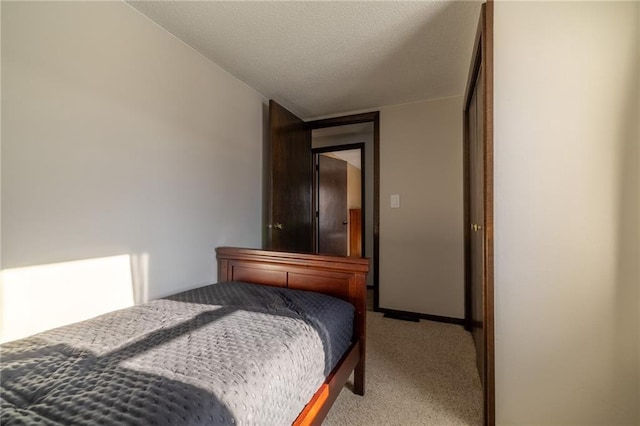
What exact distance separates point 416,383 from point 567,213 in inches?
49.2

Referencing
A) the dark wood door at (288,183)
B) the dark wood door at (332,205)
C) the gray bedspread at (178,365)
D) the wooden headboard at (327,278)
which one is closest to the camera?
the gray bedspread at (178,365)

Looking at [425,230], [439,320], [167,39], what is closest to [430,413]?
[439,320]

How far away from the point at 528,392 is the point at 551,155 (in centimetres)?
107

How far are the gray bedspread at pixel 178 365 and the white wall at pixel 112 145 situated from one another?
40 cm

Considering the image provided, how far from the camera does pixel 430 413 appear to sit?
4.51 feet

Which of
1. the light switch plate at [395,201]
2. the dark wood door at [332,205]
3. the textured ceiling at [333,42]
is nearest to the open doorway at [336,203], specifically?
the dark wood door at [332,205]

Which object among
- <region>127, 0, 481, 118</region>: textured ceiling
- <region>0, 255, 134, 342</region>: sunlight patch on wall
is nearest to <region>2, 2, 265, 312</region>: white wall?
<region>0, 255, 134, 342</region>: sunlight patch on wall

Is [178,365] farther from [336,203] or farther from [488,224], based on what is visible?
[336,203]

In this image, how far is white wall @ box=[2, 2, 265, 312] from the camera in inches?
42.0

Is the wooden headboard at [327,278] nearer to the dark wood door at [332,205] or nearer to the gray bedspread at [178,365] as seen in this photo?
the gray bedspread at [178,365]

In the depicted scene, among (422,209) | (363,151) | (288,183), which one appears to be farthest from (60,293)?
(363,151)

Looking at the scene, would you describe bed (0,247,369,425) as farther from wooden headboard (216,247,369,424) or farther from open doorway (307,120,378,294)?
open doorway (307,120,378,294)

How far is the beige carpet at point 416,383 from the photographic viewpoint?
4.44 feet

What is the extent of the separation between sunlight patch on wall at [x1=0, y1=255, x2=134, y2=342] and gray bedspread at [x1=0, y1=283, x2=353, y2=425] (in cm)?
9
